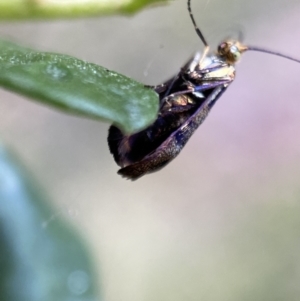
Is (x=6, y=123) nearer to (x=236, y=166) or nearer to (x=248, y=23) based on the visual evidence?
(x=236, y=166)

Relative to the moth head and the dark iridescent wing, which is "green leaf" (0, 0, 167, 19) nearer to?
the dark iridescent wing

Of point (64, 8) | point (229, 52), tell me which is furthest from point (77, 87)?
point (229, 52)

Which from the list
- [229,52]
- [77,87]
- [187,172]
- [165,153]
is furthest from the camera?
[187,172]

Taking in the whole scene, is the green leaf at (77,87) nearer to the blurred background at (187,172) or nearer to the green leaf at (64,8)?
the green leaf at (64,8)

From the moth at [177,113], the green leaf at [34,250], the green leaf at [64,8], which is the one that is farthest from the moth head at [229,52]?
the green leaf at [34,250]

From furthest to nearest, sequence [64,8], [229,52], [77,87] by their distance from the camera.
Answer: [229,52], [64,8], [77,87]

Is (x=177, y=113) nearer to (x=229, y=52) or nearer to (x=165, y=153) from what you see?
(x=165, y=153)

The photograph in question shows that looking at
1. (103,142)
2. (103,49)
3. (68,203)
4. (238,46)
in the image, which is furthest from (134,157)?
(103,49)

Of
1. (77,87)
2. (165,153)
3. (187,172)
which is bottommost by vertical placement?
(187,172)
